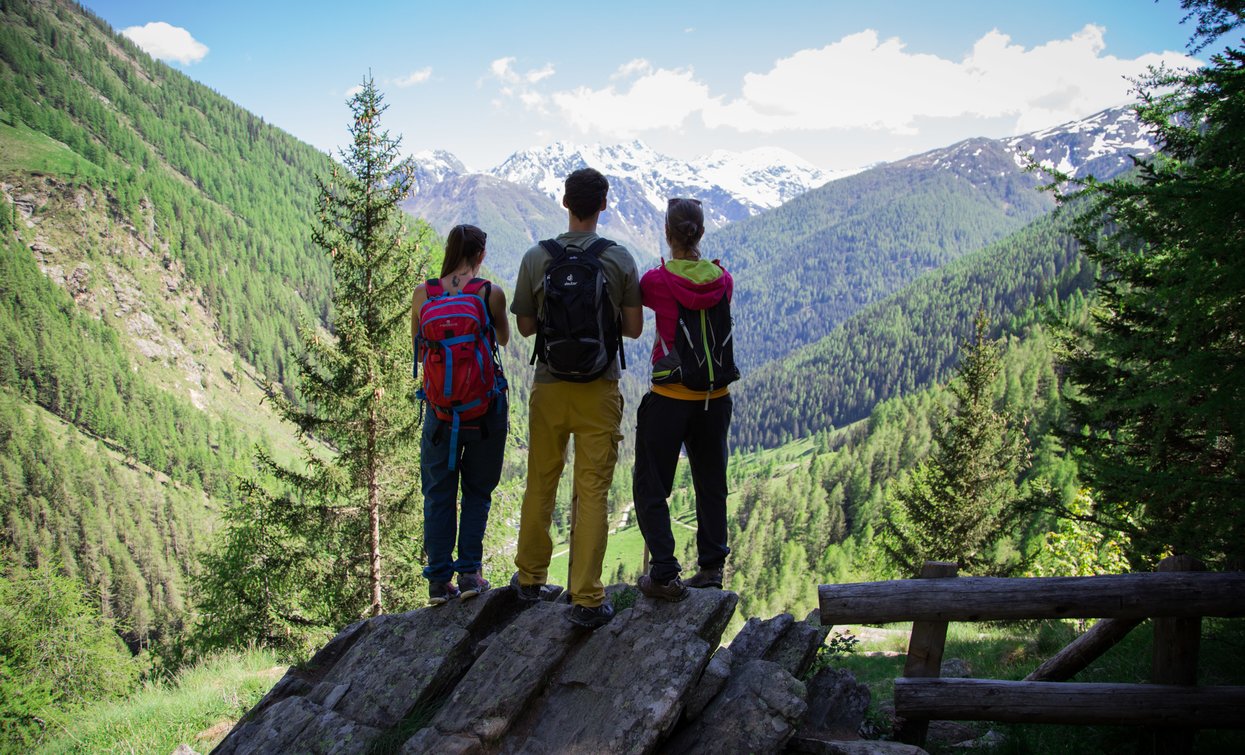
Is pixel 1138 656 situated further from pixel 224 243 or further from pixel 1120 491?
pixel 224 243

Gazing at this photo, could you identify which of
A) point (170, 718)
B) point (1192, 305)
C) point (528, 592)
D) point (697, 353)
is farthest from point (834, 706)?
point (170, 718)

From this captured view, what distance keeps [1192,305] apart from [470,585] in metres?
6.81

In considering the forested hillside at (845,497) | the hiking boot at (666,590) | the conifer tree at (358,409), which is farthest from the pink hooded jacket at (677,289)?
the forested hillside at (845,497)

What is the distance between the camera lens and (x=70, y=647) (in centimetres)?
2988

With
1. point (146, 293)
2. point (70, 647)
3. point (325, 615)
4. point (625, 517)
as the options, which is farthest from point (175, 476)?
point (325, 615)

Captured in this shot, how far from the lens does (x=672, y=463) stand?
5.76 meters

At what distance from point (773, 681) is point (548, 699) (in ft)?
5.69

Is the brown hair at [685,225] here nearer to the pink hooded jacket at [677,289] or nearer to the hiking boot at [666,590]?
the pink hooded jacket at [677,289]

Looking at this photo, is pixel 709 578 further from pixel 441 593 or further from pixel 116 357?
pixel 116 357

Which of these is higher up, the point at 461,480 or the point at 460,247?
the point at 460,247

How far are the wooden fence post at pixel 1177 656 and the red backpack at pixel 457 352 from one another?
5639 millimetres

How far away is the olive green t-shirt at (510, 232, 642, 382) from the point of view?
17.5 ft

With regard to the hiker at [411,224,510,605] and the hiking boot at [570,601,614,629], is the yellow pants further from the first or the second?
the hiker at [411,224,510,605]

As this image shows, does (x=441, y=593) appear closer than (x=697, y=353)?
No
